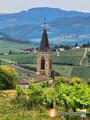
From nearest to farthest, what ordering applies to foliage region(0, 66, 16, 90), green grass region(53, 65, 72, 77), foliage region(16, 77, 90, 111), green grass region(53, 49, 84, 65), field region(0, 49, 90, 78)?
1. foliage region(16, 77, 90, 111)
2. foliage region(0, 66, 16, 90)
3. field region(0, 49, 90, 78)
4. green grass region(53, 65, 72, 77)
5. green grass region(53, 49, 84, 65)

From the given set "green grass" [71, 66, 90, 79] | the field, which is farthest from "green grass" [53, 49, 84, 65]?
"green grass" [71, 66, 90, 79]

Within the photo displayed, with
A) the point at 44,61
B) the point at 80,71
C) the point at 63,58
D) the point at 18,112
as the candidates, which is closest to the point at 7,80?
the point at 18,112

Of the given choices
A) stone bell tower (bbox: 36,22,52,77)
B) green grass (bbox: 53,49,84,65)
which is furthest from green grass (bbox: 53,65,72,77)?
stone bell tower (bbox: 36,22,52,77)

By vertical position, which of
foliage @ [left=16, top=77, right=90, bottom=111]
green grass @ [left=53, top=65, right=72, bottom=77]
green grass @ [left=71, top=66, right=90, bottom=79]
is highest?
foliage @ [left=16, top=77, right=90, bottom=111]

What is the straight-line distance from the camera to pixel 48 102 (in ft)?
92.1

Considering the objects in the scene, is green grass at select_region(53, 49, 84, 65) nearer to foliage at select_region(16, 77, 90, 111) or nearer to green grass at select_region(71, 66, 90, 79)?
green grass at select_region(71, 66, 90, 79)

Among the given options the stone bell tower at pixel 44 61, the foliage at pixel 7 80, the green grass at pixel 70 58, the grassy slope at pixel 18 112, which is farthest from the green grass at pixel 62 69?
the grassy slope at pixel 18 112

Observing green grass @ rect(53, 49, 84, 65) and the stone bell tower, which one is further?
green grass @ rect(53, 49, 84, 65)

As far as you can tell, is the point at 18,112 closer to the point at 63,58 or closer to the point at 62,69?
the point at 62,69

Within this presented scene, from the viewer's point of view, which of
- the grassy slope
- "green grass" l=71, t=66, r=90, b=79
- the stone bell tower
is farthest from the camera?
"green grass" l=71, t=66, r=90, b=79

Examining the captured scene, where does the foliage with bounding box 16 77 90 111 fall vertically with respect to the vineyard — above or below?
above

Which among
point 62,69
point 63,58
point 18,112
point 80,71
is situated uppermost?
point 18,112

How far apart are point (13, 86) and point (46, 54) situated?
28145 millimetres

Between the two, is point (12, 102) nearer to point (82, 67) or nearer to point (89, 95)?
point (89, 95)
